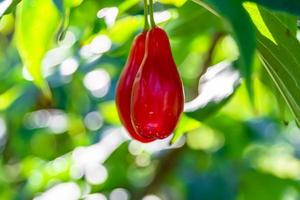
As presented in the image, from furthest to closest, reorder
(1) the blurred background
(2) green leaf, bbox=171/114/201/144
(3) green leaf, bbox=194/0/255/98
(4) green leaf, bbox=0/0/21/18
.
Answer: (1) the blurred background, (2) green leaf, bbox=171/114/201/144, (4) green leaf, bbox=0/0/21/18, (3) green leaf, bbox=194/0/255/98

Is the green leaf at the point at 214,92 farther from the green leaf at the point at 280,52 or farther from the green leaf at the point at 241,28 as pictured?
the green leaf at the point at 241,28

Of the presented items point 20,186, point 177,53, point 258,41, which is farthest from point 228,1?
point 20,186

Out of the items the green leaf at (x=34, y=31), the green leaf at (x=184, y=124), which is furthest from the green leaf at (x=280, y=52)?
the green leaf at (x=34, y=31)

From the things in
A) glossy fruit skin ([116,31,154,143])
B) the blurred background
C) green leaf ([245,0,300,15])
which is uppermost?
green leaf ([245,0,300,15])

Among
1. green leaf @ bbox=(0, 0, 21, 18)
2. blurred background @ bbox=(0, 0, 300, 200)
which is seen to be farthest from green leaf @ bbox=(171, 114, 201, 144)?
green leaf @ bbox=(0, 0, 21, 18)

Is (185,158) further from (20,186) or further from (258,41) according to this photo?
(258,41)

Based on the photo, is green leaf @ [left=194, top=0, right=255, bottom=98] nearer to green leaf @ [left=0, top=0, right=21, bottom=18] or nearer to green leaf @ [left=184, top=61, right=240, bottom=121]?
green leaf @ [left=0, top=0, right=21, bottom=18]

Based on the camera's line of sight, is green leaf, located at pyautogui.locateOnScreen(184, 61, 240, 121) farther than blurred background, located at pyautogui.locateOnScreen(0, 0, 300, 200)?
No
